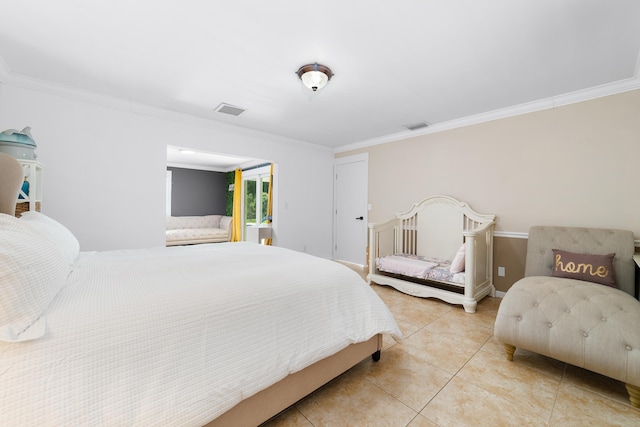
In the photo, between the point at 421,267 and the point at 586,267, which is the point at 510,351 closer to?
the point at 586,267

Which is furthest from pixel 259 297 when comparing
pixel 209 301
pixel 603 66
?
pixel 603 66

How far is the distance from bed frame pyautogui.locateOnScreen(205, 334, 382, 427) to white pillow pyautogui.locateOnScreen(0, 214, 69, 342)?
29.6 inches

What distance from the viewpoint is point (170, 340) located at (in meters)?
1.01

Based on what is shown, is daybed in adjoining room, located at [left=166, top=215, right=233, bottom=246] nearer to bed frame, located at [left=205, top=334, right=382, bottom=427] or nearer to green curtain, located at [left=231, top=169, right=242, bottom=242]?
green curtain, located at [left=231, top=169, right=242, bottom=242]

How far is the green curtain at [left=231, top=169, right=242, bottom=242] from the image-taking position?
284 inches

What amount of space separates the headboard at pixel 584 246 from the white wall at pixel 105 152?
13.2ft

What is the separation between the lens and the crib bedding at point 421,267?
3.04 metres

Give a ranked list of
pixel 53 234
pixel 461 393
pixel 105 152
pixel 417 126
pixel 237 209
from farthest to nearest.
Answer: pixel 237 209 < pixel 417 126 < pixel 105 152 < pixel 461 393 < pixel 53 234

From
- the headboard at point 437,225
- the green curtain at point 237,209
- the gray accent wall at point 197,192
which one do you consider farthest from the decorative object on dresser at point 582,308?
the gray accent wall at point 197,192

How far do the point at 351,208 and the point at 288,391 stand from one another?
4084 mm

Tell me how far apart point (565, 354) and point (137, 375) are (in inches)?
92.2

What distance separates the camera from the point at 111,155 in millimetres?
3105

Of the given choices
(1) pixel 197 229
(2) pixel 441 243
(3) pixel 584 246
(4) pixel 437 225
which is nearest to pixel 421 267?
(2) pixel 441 243

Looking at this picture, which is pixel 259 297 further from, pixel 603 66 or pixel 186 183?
pixel 186 183
